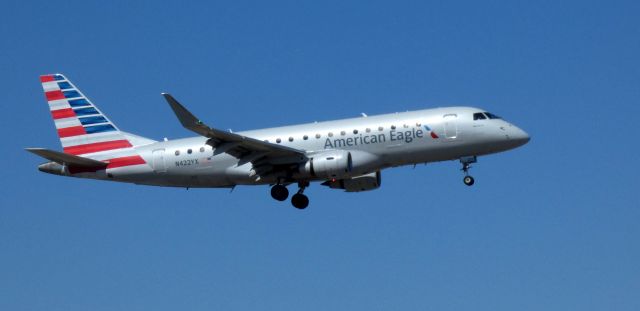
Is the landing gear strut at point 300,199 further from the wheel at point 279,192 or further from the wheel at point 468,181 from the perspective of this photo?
the wheel at point 468,181

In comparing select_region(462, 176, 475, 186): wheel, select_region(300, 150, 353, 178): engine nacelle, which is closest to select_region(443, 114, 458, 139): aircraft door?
select_region(462, 176, 475, 186): wheel

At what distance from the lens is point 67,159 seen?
188 ft

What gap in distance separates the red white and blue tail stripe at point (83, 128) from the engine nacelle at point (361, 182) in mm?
10287

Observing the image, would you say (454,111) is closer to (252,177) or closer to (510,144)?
(510,144)

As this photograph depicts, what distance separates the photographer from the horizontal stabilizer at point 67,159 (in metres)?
55.8

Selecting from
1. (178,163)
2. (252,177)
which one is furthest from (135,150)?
(252,177)

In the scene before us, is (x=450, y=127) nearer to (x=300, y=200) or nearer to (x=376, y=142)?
(x=376, y=142)

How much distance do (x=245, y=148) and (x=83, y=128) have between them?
11166mm

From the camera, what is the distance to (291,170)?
5488 centimetres

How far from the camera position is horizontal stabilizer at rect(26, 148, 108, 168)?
55.8 meters

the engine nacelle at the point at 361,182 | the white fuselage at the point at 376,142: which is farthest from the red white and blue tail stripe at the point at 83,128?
the engine nacelle at the point at 361,182

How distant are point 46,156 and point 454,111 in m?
20.3

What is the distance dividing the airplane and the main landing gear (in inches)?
1.9

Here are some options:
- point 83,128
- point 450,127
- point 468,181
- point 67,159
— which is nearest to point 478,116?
point 450,127
